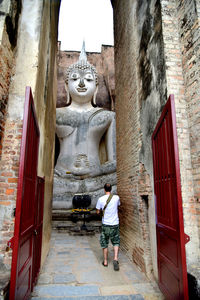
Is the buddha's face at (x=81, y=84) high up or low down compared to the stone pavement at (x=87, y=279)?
up

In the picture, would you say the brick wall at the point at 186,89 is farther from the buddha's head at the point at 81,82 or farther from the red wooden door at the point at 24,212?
the buddha's head at the point at 81,82

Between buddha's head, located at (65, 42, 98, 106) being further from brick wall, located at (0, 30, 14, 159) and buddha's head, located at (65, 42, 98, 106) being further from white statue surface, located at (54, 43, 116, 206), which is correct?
brick wall, located at (0, 30, 14, 159)

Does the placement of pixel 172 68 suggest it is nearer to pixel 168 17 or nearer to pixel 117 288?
pixel 168 17

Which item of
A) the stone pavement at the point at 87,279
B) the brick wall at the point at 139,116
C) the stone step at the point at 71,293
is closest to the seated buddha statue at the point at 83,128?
the brick wall at the point at 139,116

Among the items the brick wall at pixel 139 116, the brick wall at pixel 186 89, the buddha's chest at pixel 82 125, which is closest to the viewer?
the brick wall at pixel 186 89

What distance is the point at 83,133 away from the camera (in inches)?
364

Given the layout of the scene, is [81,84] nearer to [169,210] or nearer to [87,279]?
[87,279]

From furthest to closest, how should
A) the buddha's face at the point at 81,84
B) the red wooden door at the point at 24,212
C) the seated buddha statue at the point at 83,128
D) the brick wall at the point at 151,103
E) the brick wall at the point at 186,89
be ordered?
the buddha's face at the point at 81,84 < the seated buddha statue at the point at 83,128 < the brick wall at the point at 151,103 < the brick wall at the point at 186,89 < the red wooden door at the point at 24,212

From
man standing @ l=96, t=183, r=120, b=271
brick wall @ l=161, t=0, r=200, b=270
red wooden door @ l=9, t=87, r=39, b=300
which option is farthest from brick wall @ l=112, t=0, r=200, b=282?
red wooden door @ l=9, t=87, r=39, b=300

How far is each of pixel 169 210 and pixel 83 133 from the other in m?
7.14

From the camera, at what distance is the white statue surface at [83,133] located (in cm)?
835

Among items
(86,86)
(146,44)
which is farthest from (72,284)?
(86,86)

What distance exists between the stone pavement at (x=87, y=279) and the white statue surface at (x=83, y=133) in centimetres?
389

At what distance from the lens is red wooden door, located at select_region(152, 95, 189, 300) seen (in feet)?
6.79
